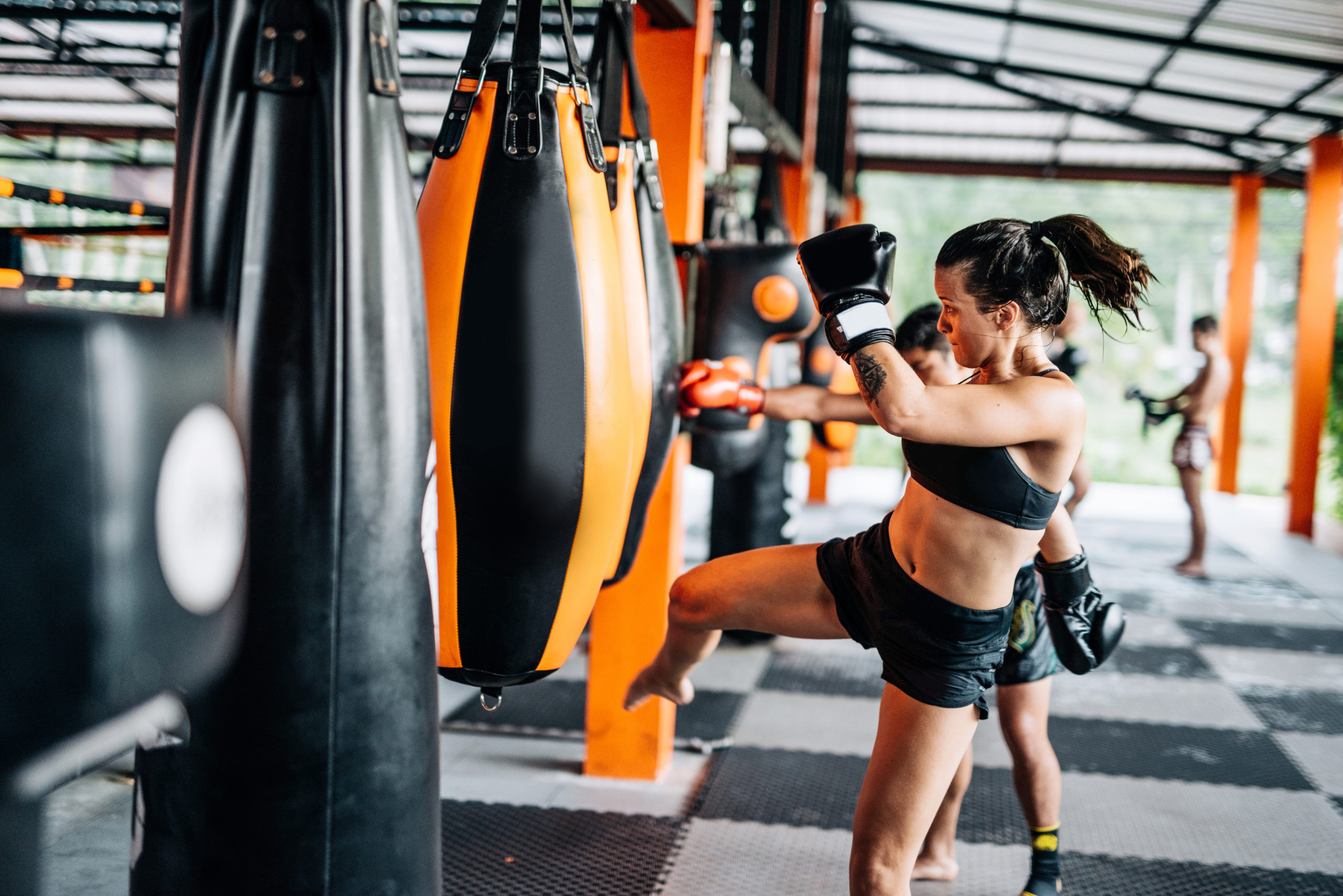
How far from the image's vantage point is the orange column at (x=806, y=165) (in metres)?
5.67

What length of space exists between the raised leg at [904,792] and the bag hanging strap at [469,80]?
43.5 inches

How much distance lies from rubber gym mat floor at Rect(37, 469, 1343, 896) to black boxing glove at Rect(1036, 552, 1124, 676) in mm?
662

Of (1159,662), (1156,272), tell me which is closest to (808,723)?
(1159,662)

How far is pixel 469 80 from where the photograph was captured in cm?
147

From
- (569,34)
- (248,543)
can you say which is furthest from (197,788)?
(569,34)

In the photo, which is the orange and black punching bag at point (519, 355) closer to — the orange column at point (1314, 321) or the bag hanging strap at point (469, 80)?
the bag hanging strap at point (469, 80)

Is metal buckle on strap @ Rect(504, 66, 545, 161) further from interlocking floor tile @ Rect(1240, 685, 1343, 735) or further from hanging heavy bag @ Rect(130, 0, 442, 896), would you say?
interlocking floor tile @ Rect(1240, 685, 1343, 735)

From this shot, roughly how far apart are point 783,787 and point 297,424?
234 cm

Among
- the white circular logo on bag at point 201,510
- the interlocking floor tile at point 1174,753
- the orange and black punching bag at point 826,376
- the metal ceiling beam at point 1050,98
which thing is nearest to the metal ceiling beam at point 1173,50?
the metal ceiling beam at point 1050,98

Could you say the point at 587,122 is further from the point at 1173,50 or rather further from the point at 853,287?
the point at 1173,50

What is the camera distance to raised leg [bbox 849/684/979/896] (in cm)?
159

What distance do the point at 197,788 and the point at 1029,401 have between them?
4.15 feet

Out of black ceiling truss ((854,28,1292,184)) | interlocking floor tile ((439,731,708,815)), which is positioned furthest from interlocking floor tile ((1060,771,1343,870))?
black ceiling truss ((854,28,1292,184))

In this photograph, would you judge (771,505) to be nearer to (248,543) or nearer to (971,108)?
(248,543)
